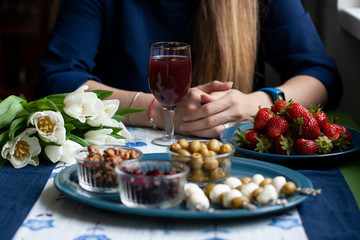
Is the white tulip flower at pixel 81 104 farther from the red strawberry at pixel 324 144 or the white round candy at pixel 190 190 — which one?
the red strawberry at pixel 324 144

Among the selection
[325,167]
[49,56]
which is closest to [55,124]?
[325,167]

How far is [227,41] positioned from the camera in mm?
1683

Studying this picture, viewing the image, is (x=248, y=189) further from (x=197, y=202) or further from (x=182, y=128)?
(x=182, y=128)

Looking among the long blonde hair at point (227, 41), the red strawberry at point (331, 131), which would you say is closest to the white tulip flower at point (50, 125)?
the red strawberry at point (331, 131)

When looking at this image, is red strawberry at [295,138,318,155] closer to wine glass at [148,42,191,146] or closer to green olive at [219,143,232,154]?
green olive at [219,143,232,154]

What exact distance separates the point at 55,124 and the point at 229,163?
383 mm

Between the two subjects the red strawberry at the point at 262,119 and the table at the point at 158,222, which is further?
the red strawberry at the point at 262,119

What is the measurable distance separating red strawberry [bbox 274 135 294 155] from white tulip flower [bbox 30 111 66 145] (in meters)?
0.45

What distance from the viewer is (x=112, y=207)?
712 mm

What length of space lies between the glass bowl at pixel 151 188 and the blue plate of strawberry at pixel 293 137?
328 millimetres

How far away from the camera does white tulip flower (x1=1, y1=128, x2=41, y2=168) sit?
992mm

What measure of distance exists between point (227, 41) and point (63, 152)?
864 millimetres

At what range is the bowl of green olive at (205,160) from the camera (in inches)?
32.4

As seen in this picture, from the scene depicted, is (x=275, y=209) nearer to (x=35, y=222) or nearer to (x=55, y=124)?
(x=35, y=222)
